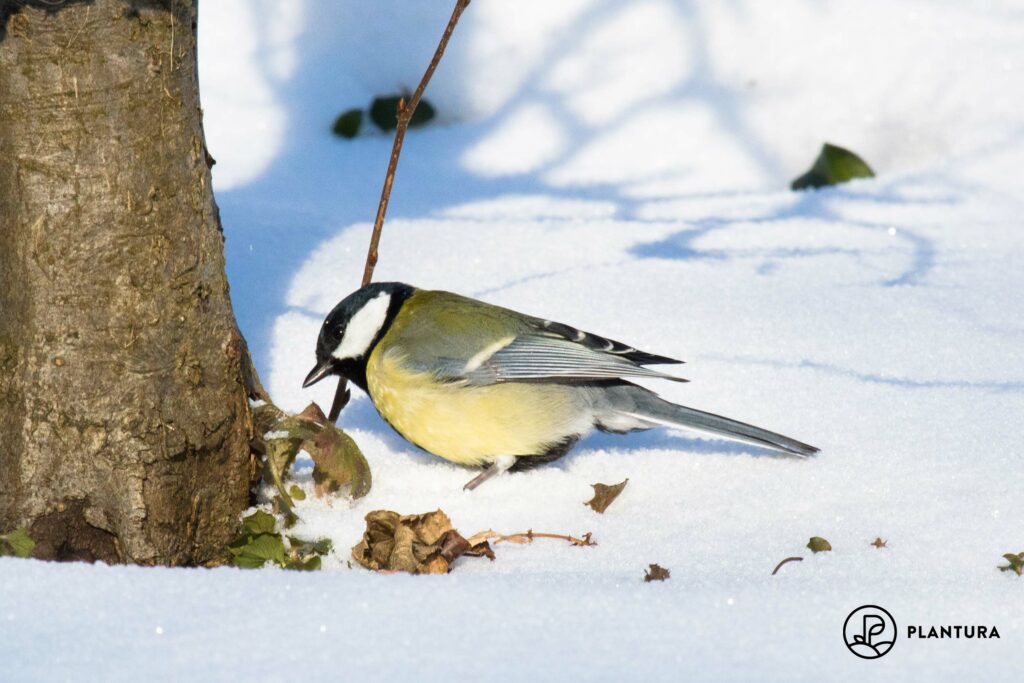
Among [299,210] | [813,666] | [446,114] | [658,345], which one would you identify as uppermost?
[446,114]

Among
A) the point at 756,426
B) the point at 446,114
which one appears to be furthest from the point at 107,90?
the point at 446,114

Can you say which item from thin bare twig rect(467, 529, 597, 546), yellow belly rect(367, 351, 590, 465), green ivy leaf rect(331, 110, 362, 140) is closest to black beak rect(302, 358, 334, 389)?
yellow belly rect(367, 351, 590, 465)

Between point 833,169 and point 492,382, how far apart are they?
329cm

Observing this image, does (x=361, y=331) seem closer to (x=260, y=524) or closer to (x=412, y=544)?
(x=260, y=524)

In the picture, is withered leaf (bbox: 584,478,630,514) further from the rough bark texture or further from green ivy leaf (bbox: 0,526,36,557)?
green ivy leaf (bbox: 0,526,36,557)

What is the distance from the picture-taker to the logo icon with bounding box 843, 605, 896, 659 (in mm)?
2172

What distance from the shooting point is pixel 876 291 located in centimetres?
468

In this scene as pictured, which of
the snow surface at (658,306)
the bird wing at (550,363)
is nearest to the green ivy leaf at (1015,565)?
the snow surface at (658,306)

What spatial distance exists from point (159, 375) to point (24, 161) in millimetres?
569

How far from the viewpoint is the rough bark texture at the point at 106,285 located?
9.09 feet

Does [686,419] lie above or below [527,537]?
above

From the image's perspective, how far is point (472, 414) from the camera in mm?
3383

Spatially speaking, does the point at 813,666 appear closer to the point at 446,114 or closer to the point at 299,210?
the point at 299,210

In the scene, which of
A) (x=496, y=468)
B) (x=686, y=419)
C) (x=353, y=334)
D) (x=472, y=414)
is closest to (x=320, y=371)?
(x=353, y=334)
